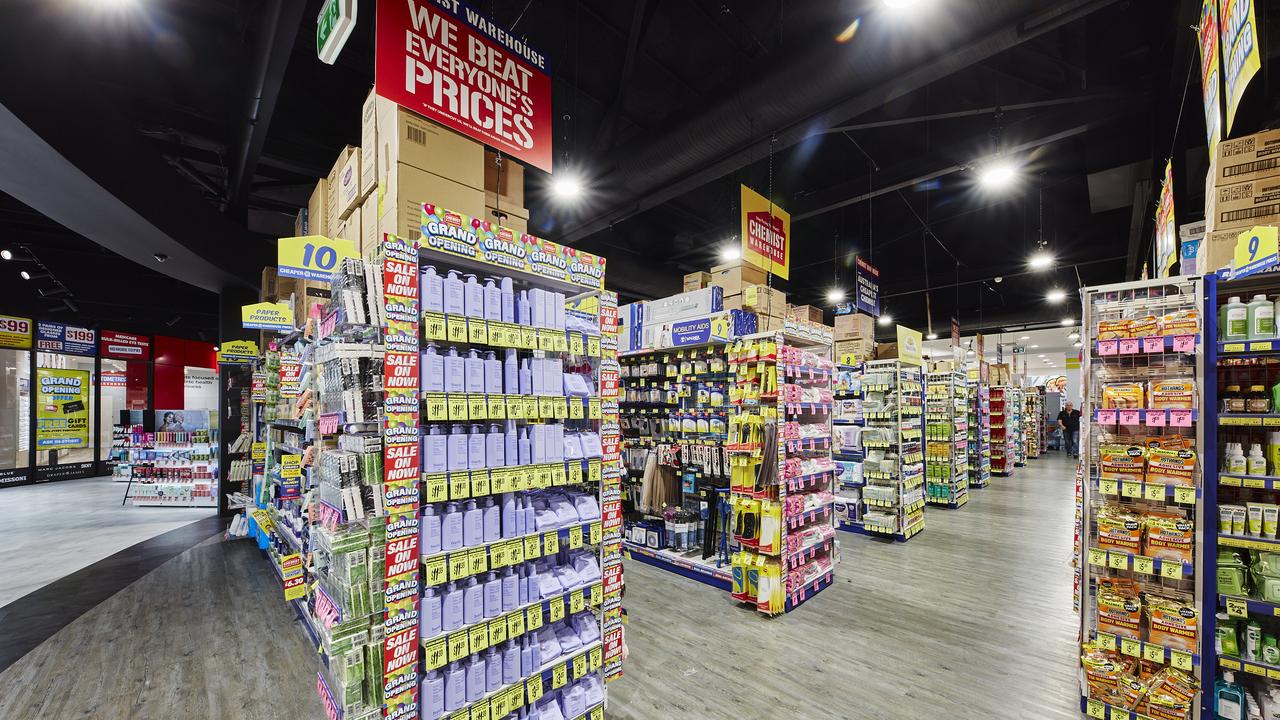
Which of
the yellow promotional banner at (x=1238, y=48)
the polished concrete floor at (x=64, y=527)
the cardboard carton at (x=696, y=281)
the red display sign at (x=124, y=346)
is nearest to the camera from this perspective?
the yellow promotional banner at (x=1238, y=48)

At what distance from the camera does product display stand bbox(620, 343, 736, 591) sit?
18.5 feet

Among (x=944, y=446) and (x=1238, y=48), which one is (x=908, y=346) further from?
(x=1238, y=48)

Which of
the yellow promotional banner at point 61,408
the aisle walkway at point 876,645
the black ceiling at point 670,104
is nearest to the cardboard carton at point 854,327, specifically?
the black ceiling at point 670,104

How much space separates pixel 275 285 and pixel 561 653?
598 centimetres

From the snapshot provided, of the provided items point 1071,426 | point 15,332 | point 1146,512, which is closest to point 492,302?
point 1146,512

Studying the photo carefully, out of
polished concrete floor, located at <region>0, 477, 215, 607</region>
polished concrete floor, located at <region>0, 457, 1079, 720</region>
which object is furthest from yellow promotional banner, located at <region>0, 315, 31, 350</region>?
polished concrete floor, located at <region>0, 457, 1079, 720</region>

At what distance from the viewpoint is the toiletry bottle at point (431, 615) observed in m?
2.27

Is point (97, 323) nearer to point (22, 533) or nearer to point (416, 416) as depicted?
point (22, 533)

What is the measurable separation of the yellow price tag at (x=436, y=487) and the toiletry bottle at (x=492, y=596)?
0.53 m

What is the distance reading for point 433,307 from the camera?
233 cm

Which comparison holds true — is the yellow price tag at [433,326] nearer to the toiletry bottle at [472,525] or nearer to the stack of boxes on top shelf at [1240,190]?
the toiletry bottle at [472,525]

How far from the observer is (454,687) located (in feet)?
7.63

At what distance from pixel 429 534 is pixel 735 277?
4219 mm

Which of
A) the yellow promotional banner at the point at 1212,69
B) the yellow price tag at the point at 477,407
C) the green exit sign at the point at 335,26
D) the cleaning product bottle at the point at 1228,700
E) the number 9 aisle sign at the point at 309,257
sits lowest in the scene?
the cleaning product bottle at the point at 1228,700
